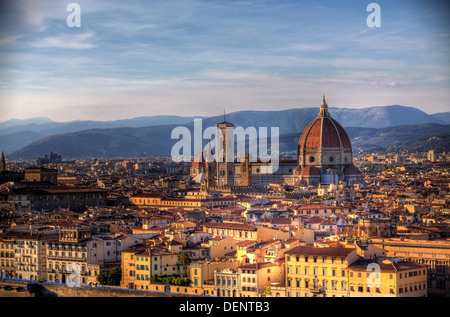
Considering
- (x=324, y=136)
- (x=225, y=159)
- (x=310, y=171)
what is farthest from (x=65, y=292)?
(x=324, y=136)

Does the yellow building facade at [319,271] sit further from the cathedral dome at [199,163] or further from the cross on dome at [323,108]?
the cathedral dome at [199,163]

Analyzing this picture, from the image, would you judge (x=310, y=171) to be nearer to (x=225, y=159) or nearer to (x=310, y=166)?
(x=310, y=166)

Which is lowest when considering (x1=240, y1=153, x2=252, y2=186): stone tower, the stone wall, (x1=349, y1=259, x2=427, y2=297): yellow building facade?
the stone wall

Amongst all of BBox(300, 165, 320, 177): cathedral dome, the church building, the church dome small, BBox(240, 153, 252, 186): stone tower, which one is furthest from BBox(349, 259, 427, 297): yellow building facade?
the church dome small

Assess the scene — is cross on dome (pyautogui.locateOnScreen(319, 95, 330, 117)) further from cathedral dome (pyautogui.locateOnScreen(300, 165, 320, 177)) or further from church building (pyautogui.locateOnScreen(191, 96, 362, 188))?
cathedral dome (pyautogui.locateOnScreen(300, 165, 320, 177))

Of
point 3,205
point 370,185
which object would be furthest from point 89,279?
point 370,185
